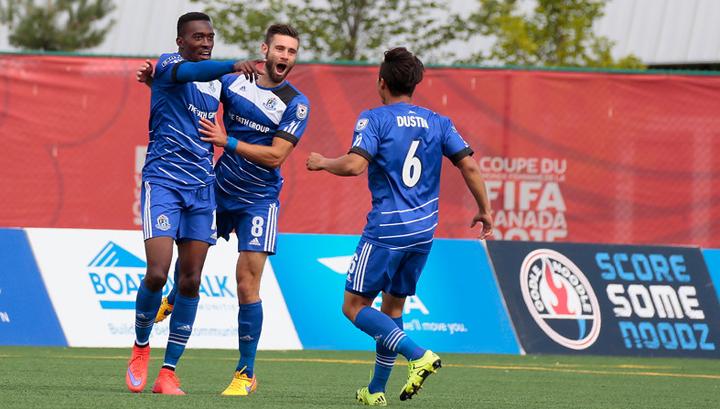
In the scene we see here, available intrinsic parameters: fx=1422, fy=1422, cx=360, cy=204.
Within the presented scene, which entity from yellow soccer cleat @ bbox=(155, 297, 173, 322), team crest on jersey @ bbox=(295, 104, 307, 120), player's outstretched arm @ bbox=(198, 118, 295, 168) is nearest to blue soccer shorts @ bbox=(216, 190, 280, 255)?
player's outstretched arm @ bbox=(198, 118, 295, 168)

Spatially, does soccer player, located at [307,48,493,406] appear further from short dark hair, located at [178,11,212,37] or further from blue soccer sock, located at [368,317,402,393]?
short dark hair, located at [178,11,212,37]

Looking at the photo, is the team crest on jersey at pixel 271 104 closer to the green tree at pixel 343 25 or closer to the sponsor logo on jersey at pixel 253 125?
the sponsor logo on jersey at pixel 253 125

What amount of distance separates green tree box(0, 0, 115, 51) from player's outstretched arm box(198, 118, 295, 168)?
2103 cm

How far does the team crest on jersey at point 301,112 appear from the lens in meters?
8.31

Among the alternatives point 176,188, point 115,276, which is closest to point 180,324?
point 176,188

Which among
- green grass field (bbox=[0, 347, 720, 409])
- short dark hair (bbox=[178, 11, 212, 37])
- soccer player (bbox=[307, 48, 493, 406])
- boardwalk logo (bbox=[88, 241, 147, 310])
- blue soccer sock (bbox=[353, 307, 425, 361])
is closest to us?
blue soccer sock (bbox=[353, 307, 425, 361])

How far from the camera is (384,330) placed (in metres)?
7.63

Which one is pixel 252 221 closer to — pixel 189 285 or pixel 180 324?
pixel 189 285

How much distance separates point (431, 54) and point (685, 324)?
11.4 m

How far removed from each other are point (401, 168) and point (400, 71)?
529mm

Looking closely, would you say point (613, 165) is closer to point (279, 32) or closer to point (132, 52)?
point (279, 32)

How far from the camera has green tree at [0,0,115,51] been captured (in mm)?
30031

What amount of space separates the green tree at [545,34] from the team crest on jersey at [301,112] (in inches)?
606

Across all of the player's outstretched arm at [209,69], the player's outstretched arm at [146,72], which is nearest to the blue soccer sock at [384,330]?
the player's outstretched arm at [209,69]
